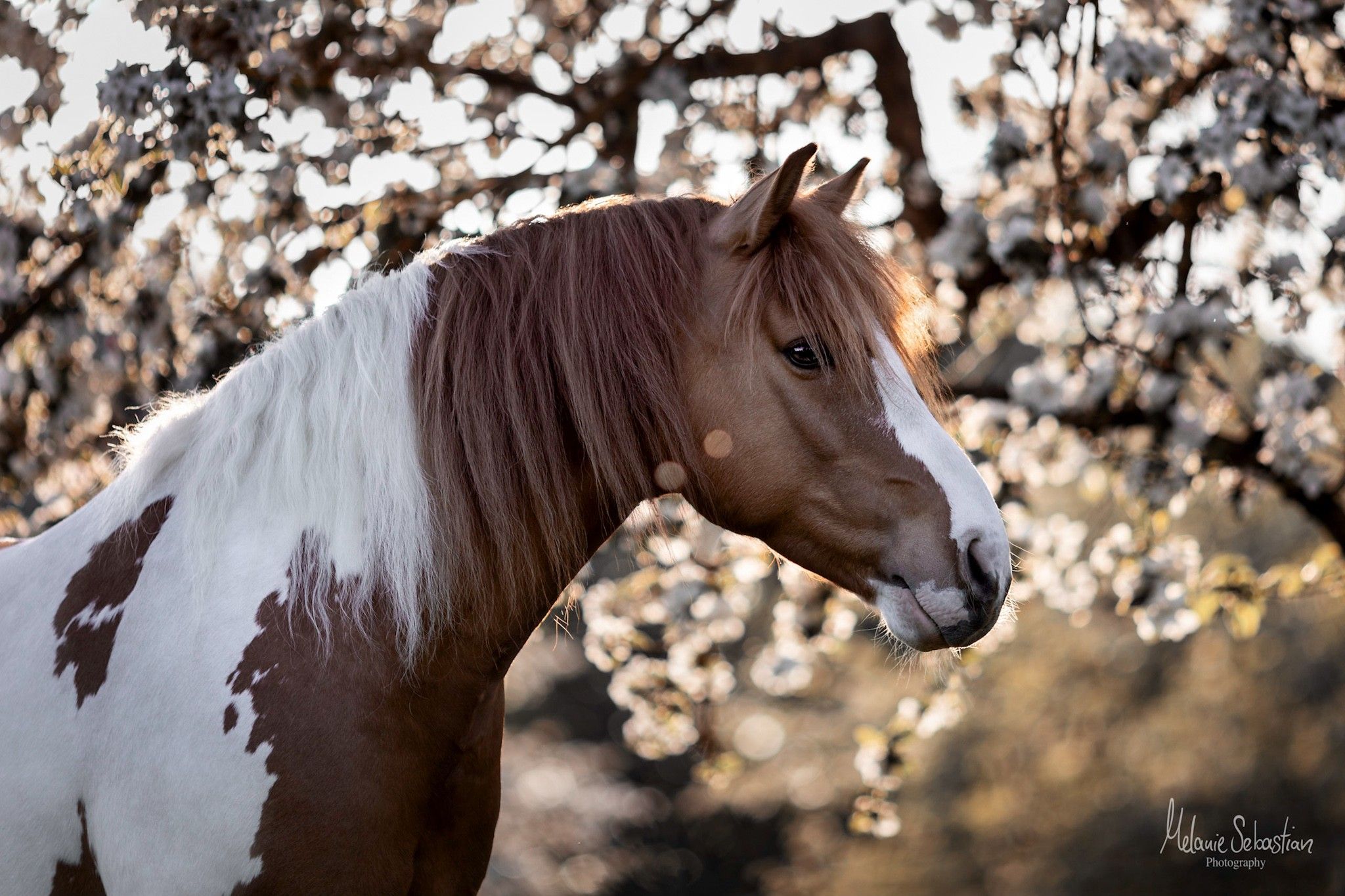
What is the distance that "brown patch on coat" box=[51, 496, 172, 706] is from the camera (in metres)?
2.13

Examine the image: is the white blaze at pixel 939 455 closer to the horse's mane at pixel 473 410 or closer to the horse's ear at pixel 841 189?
the horse's mane at pixel 473 410

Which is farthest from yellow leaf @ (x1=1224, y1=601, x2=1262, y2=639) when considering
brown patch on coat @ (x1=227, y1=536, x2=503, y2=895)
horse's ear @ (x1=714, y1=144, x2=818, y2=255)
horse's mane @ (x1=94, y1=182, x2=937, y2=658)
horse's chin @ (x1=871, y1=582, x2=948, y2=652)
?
brown patch on coat @ (x1=227, y1=536, x2=503, y2=895)

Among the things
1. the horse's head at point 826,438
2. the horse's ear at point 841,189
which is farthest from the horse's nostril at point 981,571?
the horse's ear at point 841,189

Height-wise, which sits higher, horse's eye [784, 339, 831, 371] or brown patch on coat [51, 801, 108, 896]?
horse's eye [784, 339, 831, 371]

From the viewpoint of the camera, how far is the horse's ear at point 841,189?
254 centimetres

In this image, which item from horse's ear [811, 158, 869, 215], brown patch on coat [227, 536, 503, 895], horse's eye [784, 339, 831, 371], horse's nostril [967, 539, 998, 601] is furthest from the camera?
horse's ear [811, 158, 869, 215]

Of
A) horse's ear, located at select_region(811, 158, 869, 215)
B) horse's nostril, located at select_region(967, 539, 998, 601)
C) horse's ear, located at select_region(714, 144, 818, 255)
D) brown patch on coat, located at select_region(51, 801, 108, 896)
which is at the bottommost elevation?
horse's nostril, located at select_region(967, 539, 998, 601)

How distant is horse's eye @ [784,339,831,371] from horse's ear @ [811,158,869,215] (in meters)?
0.50

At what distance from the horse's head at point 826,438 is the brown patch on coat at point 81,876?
1471 millimetres

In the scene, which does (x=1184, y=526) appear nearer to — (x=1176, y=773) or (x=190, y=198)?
(x=1176, y=773)

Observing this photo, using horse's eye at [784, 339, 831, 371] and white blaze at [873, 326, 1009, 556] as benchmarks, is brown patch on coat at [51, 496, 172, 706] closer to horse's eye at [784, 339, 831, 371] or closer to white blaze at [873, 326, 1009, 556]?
horse's eye at [784, 339, 831, 371]

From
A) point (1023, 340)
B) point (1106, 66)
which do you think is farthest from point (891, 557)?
point (1023, 340)

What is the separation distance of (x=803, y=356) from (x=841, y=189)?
61 cm

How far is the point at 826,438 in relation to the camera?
2.17 metres
